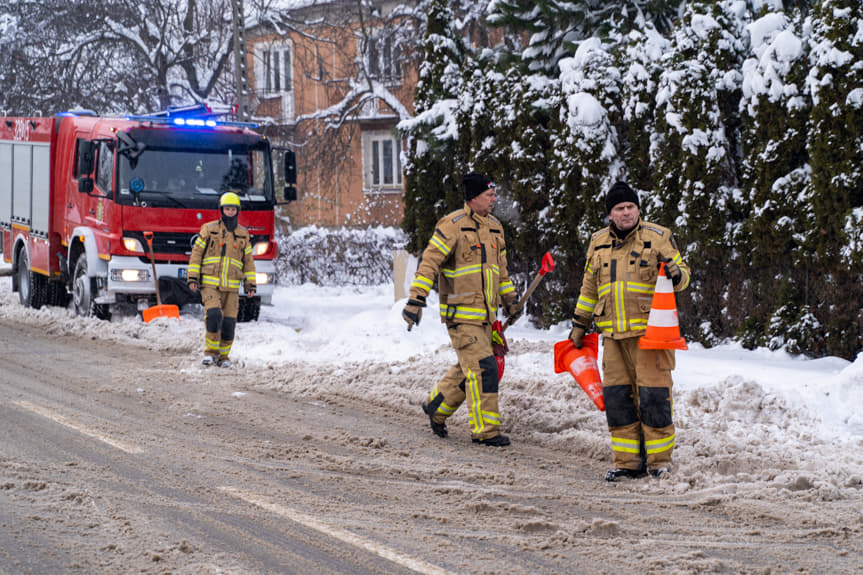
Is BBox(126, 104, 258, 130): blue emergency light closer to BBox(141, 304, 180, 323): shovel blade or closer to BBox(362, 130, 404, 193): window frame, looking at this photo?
BBox(141, 304, 180, 323): shovel blade

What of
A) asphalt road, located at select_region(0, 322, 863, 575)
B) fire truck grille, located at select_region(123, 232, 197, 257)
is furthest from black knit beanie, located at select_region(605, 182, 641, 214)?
fire truck grille, located at select_region(123, 232, 197, 257)

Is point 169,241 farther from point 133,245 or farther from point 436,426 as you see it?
point 436,426

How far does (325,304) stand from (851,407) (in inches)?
489

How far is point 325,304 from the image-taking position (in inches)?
717

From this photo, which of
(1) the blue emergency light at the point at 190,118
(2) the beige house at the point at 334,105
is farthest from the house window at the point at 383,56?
(1) the blue emergency light at the point at 190,118

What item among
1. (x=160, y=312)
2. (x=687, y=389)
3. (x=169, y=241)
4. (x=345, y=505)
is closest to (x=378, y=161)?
(x=169, y=241)

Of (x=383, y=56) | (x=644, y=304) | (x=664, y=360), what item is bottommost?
(x=664, y=360)

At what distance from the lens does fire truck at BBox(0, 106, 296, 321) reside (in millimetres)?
13734

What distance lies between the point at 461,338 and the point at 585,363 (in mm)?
932

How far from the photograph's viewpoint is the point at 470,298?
276 inches

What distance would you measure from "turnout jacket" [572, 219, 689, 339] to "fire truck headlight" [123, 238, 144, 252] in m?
9.14

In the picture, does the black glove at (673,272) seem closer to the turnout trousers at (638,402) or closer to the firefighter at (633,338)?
the firefighter at (633,338)

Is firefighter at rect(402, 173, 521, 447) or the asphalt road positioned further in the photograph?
firefighter at rect(402, 173, 521, 447)

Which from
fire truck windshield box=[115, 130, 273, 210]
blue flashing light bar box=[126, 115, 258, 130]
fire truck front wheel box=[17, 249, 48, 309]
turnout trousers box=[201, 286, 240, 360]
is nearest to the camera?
turnout trousers box=[201, 286, 240, 360]
